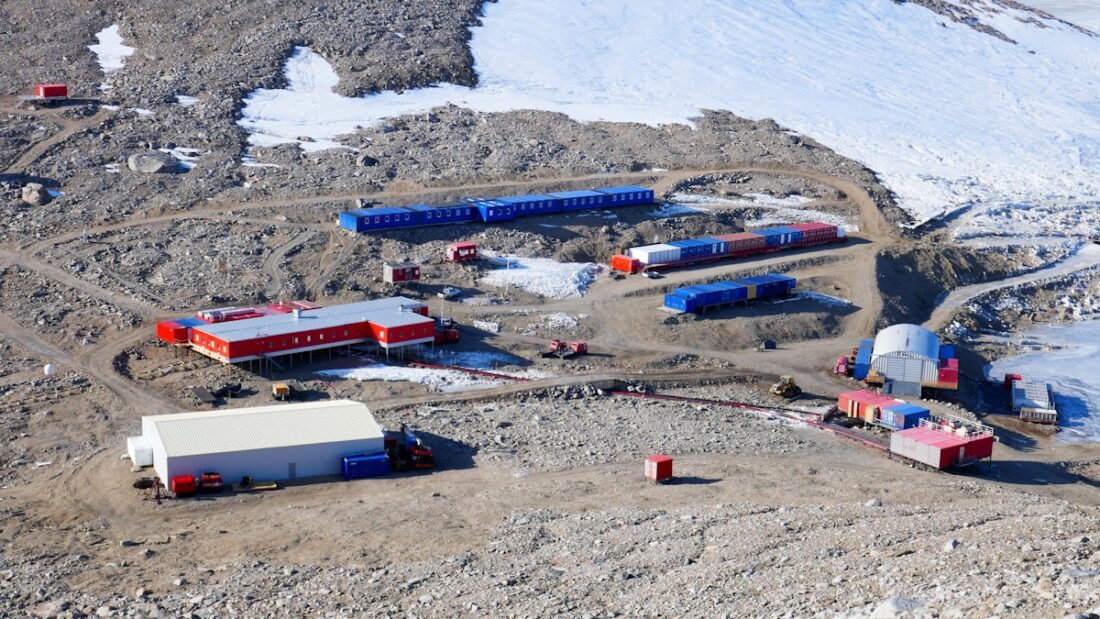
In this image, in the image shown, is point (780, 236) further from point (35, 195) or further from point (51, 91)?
point (51, 91)

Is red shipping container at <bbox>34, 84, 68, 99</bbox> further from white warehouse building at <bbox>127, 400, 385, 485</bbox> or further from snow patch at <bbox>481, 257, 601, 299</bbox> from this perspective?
white warehouse building at <bbox>127, 400, 385, 485</bbox>

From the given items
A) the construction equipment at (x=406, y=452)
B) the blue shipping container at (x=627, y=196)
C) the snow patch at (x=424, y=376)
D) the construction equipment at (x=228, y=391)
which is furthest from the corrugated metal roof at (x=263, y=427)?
the blue shipping container at (x=627, y=196)

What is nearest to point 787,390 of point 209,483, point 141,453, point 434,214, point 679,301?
point 679,301

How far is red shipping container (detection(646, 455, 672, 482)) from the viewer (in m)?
46.1

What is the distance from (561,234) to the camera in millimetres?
76625

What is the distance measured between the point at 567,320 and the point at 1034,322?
3091 cm

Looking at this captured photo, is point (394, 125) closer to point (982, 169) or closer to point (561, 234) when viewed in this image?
point (561, 234)

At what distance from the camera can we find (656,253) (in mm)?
73125

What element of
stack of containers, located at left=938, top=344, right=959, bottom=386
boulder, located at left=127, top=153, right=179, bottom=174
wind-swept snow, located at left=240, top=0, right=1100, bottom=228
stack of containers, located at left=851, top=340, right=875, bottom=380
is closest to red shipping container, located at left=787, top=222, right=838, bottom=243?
wind-swept snow, located at left=240, top=0, right=1100, bottom=228

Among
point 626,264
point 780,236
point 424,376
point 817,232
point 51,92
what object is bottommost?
point 424,376

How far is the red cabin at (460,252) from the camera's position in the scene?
7088 cm

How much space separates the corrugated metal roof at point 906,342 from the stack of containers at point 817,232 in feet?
54.2

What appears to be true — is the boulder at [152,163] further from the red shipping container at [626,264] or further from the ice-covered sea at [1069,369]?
the ice-covered sea at [1069,369]

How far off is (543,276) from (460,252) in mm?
4768
